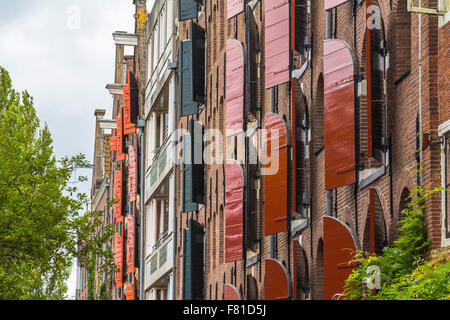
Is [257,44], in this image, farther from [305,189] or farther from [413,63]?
[413,63]

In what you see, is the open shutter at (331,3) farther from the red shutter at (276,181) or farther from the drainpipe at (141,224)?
the drainpipe at (141,224)

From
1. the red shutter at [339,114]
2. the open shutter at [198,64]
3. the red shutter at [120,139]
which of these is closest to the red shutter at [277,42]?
the red shutter at [339,114]

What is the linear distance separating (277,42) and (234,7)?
691cm

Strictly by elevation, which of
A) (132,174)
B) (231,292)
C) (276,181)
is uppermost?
(132,174)

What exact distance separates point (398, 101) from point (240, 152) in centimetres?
1336

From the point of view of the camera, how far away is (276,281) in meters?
24.7

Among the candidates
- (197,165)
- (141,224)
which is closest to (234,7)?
(197,165)

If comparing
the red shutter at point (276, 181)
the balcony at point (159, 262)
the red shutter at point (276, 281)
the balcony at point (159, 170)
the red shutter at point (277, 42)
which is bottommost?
the red shutter at point (276, 281)

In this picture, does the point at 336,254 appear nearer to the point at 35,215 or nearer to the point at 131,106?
the point at 35,215

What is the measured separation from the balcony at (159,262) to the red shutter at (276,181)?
17801 millimetres

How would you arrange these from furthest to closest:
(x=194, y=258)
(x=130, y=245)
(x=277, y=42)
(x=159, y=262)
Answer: (x=130, y=245) → (x=159, y=262) → (x=194, y=258) → (x=277, y=42)

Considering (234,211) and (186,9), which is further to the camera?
(186,9)

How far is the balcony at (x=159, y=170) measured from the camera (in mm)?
43438

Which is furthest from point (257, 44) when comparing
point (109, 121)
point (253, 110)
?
point (109, 121)
